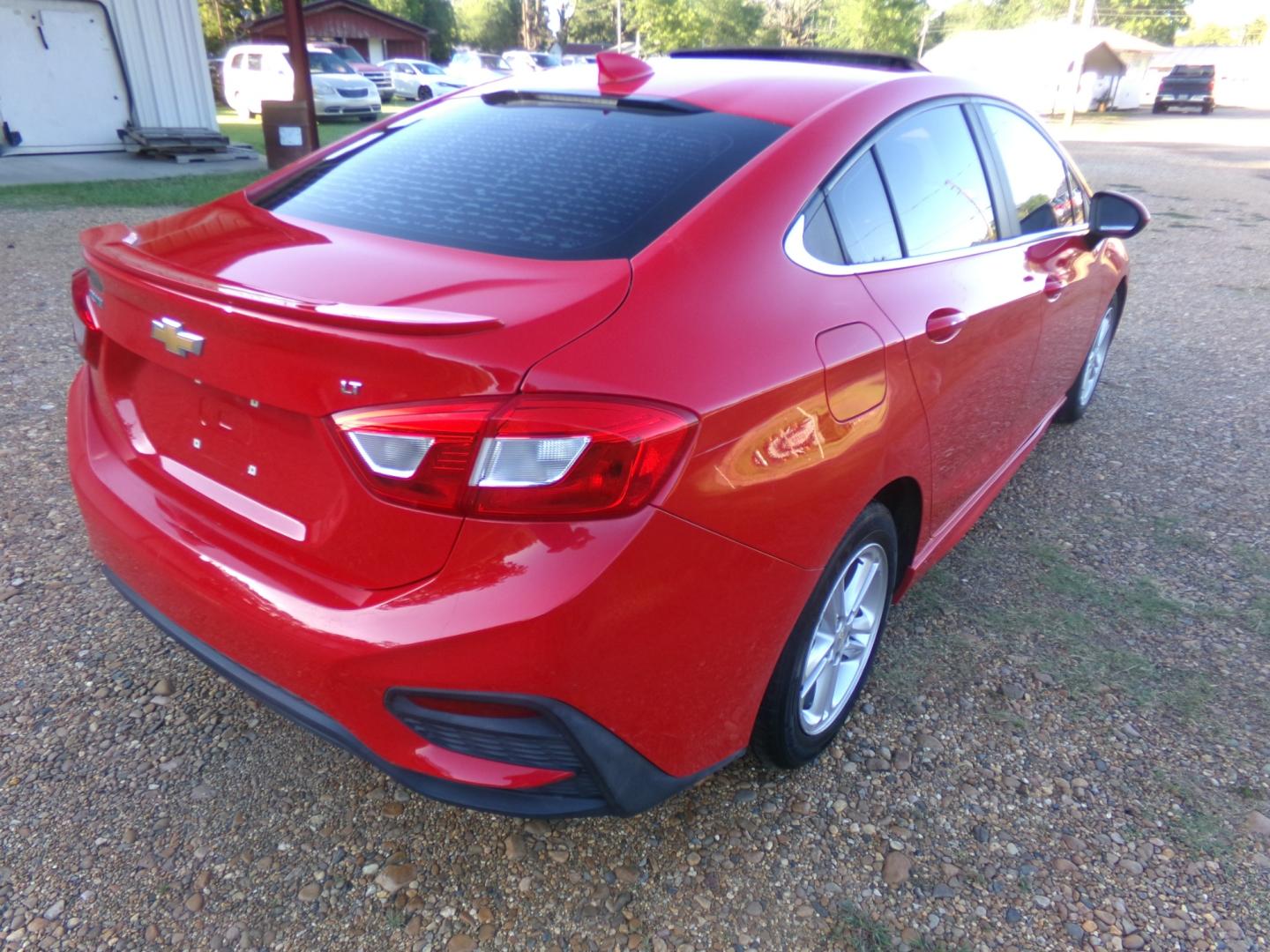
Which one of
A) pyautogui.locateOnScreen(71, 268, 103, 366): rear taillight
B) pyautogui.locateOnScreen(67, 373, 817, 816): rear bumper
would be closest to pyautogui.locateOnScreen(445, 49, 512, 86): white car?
pyautogui.locateOnScreen(71, 268, 103, 366): rear taillight

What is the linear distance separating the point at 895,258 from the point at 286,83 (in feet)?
77.9

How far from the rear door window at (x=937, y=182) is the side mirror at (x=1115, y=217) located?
2.91ft

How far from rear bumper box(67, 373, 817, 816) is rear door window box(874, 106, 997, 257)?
1.11m

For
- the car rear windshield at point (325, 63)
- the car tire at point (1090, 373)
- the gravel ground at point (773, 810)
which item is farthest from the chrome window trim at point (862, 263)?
the car rear windshield at point (325, 63)

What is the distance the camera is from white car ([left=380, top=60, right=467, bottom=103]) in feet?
97.1

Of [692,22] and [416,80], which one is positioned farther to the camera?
[692,22]

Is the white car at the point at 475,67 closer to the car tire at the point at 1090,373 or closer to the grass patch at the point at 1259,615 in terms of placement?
the car tire at the point at 1090,373

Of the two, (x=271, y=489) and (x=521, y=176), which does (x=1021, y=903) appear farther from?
(x=521, y=176)

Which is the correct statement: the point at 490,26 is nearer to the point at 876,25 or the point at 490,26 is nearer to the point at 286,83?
the point at 876,25

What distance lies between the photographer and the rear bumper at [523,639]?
1527mm

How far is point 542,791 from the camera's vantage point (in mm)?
1676

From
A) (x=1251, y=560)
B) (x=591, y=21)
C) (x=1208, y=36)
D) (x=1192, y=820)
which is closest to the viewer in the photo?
(x=1192, y=820)

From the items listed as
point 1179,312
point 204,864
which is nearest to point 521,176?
point 204,864

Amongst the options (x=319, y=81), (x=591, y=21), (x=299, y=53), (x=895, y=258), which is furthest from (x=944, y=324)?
(x=591, y=21)
